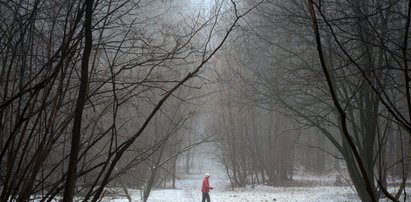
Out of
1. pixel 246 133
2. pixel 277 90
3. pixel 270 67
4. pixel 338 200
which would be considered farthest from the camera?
pixel 246 133

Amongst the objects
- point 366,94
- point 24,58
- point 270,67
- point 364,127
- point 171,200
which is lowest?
point 171,200

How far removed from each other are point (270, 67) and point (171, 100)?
7555mm

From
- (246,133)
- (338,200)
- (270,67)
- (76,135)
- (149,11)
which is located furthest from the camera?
(246,133)

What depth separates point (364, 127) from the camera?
728 centimetres

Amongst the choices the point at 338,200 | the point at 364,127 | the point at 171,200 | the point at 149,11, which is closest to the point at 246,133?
the point at 171,200

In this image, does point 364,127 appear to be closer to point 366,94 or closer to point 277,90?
point 366,94

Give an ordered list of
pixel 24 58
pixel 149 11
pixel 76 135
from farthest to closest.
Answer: pixel 149 11 → pixel 24 58 → pixel 76 135

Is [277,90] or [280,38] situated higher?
[280,38]

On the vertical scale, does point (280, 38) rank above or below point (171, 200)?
above

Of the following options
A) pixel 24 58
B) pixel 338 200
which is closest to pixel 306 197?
pixel 338 200

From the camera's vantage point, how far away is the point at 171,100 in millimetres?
16188

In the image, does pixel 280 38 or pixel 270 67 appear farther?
pixel 270 67

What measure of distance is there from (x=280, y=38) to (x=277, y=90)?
3.69 ft

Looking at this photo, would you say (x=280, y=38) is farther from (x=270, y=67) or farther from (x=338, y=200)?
(x=338, y=200)
